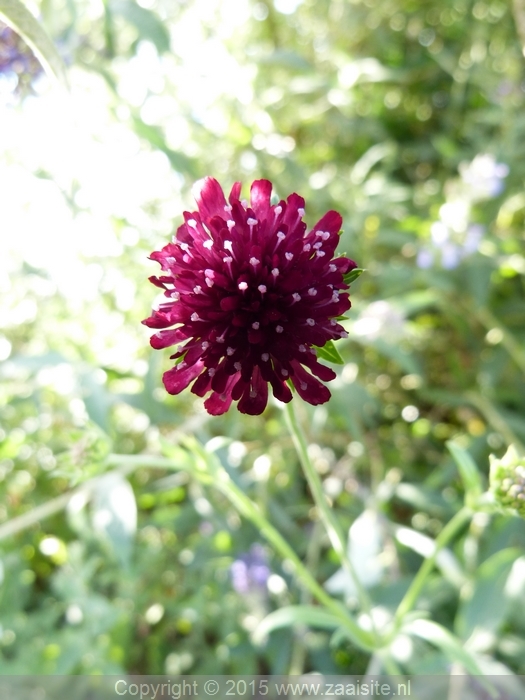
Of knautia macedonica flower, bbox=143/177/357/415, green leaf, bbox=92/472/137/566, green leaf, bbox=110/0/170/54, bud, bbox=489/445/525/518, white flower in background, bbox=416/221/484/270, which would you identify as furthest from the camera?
white flower in background, bbox=416/221/484/270

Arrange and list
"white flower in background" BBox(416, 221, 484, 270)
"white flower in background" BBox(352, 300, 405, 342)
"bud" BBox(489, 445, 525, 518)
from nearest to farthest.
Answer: "bud" BBox(489, 445, 525, 518) → "white flower in background" BBox(352, 300, 405, 342) → "white flower in background" BBox(416, 221, 484, 270)

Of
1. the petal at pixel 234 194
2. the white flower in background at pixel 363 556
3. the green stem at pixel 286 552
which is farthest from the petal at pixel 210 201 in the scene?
the white flower in background at pixel 363 556

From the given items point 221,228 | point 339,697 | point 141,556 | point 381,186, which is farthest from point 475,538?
point 221,228

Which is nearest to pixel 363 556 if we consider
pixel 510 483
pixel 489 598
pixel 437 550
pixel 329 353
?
pixel 489 598

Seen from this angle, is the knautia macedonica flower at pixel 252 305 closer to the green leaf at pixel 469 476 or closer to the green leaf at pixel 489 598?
the green leaf at pixel 469 476

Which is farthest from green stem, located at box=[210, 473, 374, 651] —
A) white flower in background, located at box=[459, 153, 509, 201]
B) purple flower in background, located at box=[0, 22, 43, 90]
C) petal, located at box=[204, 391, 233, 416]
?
white flower in background, located at box=[459, 153, 509, 201]

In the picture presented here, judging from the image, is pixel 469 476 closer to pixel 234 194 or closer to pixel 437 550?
pixel 437 550

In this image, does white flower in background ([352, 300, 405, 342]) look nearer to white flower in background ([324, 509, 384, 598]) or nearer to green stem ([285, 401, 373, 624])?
white flower in background ([324, 509, 384, 598])
